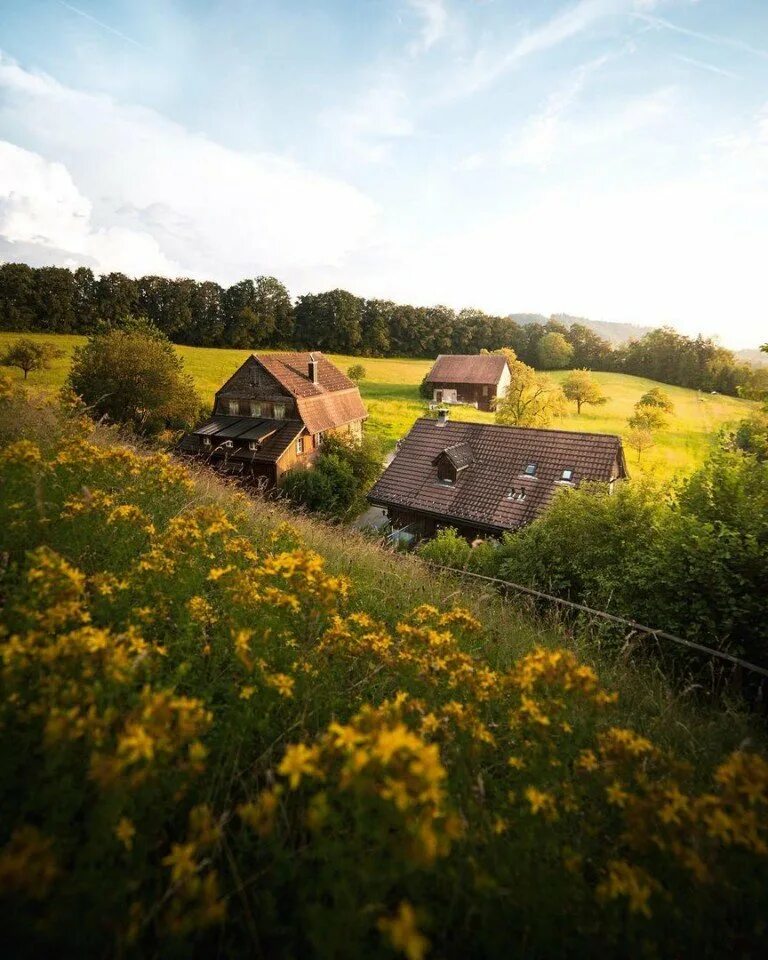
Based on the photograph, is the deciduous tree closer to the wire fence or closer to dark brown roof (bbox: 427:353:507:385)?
dark brown roof (bbox: 427:353:507:385)

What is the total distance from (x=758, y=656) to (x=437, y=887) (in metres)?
7.40

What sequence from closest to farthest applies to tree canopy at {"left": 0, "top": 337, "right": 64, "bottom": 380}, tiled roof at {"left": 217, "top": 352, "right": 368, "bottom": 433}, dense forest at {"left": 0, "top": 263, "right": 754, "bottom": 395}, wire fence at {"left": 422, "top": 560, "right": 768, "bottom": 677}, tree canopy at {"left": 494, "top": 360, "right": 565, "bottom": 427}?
wire fence at {"left": 422, "top": 560, "right": 768, "bottom": 677}, tiled roof at {"left": 217, "top": 352, "right": 368, "bottom": 433}, tree canopy at {"left": 0, "top": 337, "right": 64, "bottom": 380}, tree canopy at {"left": 494, "top": 360, "right": 565, "bottom": 427}, dense forest at {"left": 0, "top": 263, "right": 754, "bottom": 395}

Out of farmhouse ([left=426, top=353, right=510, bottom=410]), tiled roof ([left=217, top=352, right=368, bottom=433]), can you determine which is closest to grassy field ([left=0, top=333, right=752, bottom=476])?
farmhouse ([left=426, top=353, right=510, bottom=410])

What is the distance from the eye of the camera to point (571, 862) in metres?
1.66

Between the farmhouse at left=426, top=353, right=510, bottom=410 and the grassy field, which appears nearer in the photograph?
the grassy field

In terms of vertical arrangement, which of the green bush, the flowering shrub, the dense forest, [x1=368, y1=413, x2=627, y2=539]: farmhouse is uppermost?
the dense forest

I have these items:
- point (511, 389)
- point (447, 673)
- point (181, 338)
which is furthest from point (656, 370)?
point (447, 673)

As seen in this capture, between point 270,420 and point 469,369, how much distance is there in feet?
109

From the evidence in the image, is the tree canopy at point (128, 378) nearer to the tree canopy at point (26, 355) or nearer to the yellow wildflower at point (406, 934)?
the tree canopy at point (26, 355)

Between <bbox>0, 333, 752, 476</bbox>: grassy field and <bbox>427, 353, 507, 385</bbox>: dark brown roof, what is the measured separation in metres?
4.36

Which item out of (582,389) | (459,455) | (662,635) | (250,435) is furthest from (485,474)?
(582,389)

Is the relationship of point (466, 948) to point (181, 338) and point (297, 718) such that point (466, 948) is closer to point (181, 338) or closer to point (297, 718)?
point (297, 718)

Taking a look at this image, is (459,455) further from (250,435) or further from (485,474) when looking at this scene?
(250,435)

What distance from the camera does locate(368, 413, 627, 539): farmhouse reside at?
1875 cm
